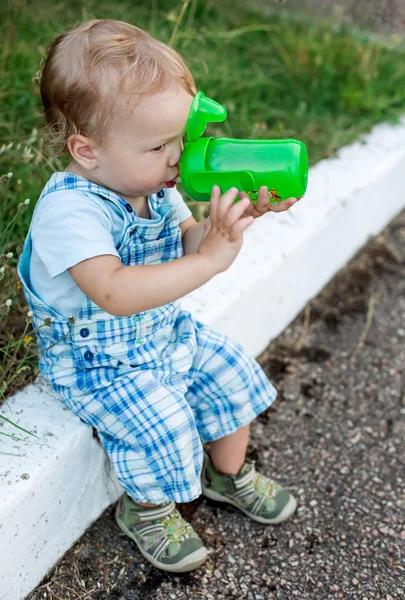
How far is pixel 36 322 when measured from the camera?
172 cm

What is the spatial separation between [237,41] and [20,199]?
→ 2.11 metres

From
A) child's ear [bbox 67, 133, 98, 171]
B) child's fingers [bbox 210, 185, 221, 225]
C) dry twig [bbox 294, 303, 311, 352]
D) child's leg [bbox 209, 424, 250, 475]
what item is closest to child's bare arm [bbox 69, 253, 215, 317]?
child's fingers [bbox 210, 185, 221, 225]

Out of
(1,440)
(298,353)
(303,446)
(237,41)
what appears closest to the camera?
(1,440)

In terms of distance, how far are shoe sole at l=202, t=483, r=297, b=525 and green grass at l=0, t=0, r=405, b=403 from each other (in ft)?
5.04

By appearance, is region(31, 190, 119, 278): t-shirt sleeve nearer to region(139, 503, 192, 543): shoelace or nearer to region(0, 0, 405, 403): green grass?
region(139, 503, 192, 543): shoelace

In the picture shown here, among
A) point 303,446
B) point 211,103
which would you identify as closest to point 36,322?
point 211,103

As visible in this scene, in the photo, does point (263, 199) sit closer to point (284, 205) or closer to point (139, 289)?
point (284, 205)

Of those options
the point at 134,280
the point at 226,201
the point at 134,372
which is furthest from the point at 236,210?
the point at 134,372

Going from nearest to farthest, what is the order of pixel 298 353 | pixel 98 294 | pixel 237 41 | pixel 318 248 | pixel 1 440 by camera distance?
pixel 98 294, pixel 1 440, pixel 298 353, pixel 318 248, pixel 237 41

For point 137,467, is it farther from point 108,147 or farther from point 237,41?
point 237,41

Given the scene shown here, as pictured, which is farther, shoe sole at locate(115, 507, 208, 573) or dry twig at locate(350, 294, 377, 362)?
dry twig at locate(350, 294, 377, 362)

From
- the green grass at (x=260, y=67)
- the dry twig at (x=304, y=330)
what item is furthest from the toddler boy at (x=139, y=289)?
the green grass at (x=260, y=67)

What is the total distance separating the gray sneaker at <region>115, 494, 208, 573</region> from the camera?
1769mm

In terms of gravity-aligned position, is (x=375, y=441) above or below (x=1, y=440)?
below
